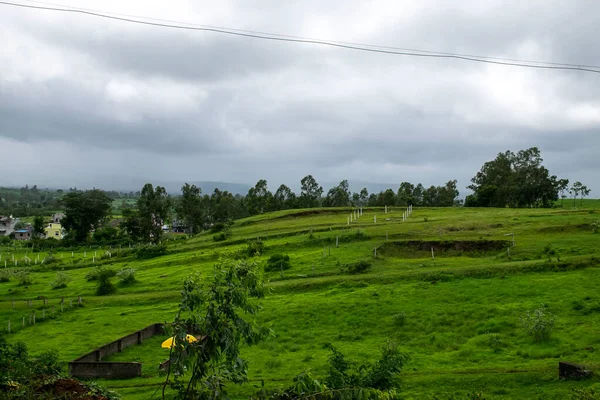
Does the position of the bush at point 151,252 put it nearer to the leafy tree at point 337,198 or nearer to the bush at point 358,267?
the bush at point 358,267

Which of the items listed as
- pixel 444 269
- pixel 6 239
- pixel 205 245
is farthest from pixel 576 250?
pixel 6 239

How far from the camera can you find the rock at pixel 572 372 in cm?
1744

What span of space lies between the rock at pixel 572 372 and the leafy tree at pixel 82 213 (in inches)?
3851

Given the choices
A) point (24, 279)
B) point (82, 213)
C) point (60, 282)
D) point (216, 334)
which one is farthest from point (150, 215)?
point (216, 334)

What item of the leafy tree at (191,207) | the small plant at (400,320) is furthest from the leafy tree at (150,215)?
the small plant at (400,320)

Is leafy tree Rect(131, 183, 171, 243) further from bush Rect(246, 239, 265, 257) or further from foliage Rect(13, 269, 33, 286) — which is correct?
bush Rect(246, 239, 265, 257)

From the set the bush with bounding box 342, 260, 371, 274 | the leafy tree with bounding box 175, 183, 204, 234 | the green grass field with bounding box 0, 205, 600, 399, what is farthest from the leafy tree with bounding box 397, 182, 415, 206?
the bush with bounding box 342, 260, 371, 274

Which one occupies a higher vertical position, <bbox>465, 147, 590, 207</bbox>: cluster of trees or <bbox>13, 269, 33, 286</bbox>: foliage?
<bbox>465, 147, 590, 207</bbox>: cluster of trees

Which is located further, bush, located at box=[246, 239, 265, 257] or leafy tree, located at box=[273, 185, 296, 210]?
leafy tree, located at box=[273, 185, 296, 210]

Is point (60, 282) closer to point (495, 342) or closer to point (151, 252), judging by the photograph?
point (151, 252)

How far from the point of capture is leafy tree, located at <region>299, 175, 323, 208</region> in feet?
410

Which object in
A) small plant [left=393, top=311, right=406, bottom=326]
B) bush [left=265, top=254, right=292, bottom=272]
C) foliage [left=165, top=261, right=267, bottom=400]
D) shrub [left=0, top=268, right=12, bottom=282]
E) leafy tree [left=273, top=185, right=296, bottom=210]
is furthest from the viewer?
leafy tree [left=273, top=185, right=296, bottom=210]

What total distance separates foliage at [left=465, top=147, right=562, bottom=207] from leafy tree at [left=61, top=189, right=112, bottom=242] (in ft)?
250

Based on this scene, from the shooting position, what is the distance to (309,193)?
417 feet
